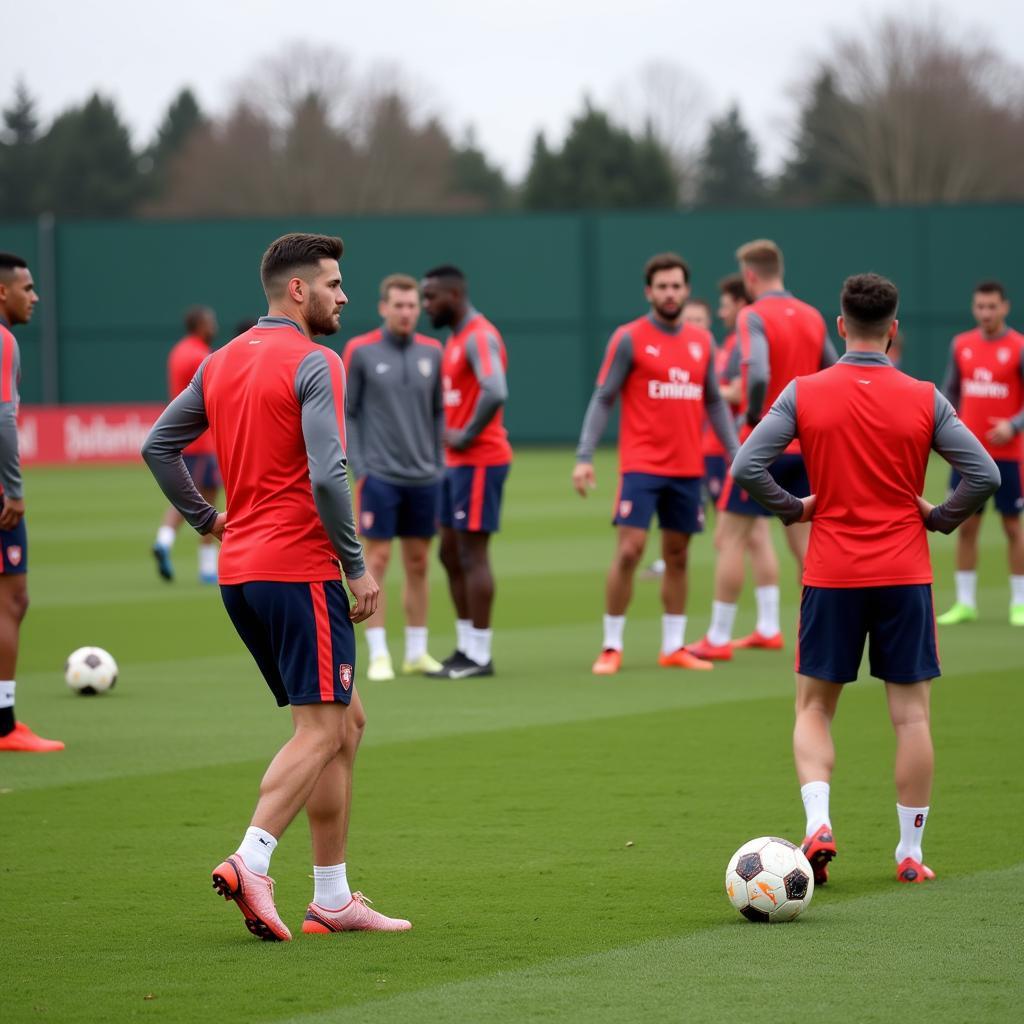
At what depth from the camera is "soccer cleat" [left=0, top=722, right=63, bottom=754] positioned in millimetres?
8945

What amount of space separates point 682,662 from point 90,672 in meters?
3.70

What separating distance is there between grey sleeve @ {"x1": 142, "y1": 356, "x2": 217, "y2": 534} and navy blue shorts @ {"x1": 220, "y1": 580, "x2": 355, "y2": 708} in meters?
0.50

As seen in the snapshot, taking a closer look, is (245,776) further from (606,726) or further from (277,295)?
(277,295)

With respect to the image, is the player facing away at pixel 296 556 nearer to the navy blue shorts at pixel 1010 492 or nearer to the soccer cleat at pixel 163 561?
the navy blue shorts at pixel 1010 492

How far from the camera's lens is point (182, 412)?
580 centimetres

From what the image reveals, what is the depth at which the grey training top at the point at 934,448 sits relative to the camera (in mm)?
6195

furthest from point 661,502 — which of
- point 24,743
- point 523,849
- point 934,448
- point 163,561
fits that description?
point 163,561

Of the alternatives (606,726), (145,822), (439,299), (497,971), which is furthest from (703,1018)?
(439,299)

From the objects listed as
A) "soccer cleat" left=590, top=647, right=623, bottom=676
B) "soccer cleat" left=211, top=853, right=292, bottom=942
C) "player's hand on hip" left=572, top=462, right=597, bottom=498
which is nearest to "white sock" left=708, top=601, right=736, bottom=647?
"soccer cleat" left=590, top=647, right=623, bottom=676

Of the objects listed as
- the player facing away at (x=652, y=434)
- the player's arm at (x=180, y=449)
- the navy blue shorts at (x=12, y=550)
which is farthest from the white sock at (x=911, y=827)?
the player facing away at (x=652, y=434)

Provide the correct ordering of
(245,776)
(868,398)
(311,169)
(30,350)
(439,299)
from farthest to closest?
(311,169)
(30,350)
(439,299)
(245,776)
(868,398)

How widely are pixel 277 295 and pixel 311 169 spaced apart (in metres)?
66.6

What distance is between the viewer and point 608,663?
37.6 ft

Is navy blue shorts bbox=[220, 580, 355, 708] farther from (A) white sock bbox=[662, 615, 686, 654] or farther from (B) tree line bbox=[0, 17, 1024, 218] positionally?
(B) tree line bbox=[0, 17, 1024, 218]
